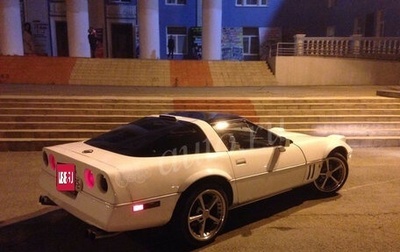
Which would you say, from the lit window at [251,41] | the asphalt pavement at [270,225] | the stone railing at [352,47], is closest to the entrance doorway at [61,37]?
the lit window at [251,41]

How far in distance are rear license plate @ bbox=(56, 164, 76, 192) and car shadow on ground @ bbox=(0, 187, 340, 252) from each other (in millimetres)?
616

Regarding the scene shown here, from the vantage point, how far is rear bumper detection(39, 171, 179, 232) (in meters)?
3.30

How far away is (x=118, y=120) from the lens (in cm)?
932

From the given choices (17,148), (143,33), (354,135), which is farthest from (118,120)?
(143,33)

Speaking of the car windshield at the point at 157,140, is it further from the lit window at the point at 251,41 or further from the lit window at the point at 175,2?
the lit window at the point at 251,41

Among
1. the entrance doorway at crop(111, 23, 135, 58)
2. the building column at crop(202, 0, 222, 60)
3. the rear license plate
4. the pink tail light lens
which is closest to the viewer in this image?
the rear license plate

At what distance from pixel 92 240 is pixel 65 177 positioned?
0.73 m

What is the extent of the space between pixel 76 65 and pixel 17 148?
34.3 feet

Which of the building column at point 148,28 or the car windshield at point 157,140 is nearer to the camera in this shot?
the car windshield at point 157,140

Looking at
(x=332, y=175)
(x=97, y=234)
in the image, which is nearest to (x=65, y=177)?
(x=97, y=234)

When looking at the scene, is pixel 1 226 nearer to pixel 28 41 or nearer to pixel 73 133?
pixel 73 133

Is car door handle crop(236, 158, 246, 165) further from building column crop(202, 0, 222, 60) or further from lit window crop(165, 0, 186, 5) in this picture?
lit window crop(165, 0, 186, 5)

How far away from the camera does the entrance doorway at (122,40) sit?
87.4 feet

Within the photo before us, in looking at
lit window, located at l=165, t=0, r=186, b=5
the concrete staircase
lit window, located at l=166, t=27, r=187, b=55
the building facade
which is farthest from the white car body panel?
lit window, located at l=165, t=0, r=186, b=5
